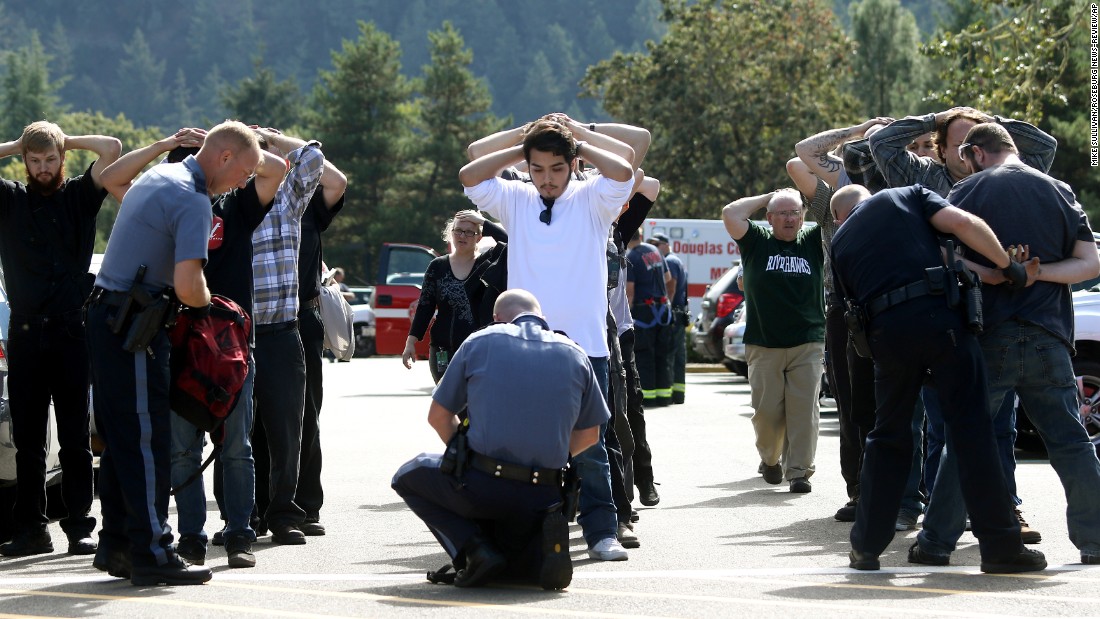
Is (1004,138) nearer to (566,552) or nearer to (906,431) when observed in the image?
(906,431)

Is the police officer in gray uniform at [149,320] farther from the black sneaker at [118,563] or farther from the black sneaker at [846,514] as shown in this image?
the black sneaker at [846,514]

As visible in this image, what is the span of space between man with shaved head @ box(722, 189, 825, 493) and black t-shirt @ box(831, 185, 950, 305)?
356 centimetres

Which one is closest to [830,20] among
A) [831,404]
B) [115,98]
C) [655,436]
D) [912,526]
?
[831,404]

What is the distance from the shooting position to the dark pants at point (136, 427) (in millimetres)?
7172

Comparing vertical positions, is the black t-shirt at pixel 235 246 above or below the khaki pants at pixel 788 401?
above

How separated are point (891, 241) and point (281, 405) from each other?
10.6ft

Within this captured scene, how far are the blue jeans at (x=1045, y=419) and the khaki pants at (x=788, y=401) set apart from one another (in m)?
3.45

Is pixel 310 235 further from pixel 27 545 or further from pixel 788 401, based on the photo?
pixel 788 401

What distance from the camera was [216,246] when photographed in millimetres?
8062

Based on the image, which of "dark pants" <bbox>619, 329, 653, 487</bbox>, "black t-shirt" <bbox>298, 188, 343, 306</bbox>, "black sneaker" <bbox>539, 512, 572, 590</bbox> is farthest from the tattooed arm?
"black sneaker" <bbox>539, 512, 572, 590</bbox>

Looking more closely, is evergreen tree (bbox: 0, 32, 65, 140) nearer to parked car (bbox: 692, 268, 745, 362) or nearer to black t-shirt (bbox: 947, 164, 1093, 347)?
parked car (bbox: 692, 268, 745, 362)

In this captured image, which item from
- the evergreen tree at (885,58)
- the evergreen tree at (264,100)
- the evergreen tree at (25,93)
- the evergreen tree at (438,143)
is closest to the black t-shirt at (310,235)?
the evergreen tree at (885,58)

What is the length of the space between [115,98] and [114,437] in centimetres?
19868

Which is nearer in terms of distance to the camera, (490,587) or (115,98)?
(490,587)
